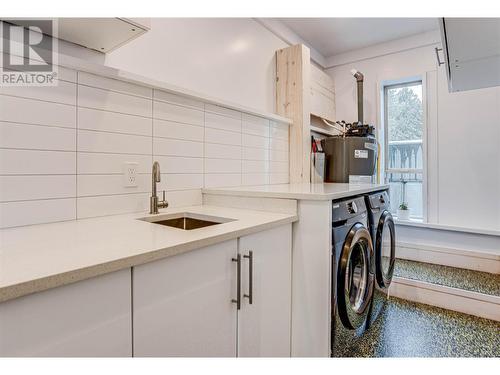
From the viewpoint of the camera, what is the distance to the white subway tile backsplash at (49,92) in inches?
41.2

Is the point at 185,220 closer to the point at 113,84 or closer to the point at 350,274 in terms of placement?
the point at 113,84

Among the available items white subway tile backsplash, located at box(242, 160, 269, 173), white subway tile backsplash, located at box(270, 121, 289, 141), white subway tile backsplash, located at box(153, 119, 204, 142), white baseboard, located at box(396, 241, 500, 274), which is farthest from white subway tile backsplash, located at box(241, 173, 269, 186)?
white baseboard, located at box(396, 241, 500, 274)

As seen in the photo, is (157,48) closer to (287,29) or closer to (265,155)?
(265,155)

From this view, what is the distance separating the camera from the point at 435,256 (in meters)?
2.71

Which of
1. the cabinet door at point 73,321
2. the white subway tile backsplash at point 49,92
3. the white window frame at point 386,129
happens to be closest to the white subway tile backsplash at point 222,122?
the white subway tile backsplash at point 49,92

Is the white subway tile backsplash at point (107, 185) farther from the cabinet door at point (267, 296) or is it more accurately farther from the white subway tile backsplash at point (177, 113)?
the cabinet door at point (267, 296)

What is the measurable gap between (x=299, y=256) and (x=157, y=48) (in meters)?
1.37

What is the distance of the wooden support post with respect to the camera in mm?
2482

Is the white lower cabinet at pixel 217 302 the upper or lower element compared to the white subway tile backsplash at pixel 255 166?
lower

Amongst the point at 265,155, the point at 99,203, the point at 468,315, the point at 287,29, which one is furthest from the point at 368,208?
the point at 287,29

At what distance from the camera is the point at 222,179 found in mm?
1907

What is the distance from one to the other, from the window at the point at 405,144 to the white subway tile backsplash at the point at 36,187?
3.15 m

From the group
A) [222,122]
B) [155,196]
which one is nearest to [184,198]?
[155,196]

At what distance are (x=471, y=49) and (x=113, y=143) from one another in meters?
1.75
